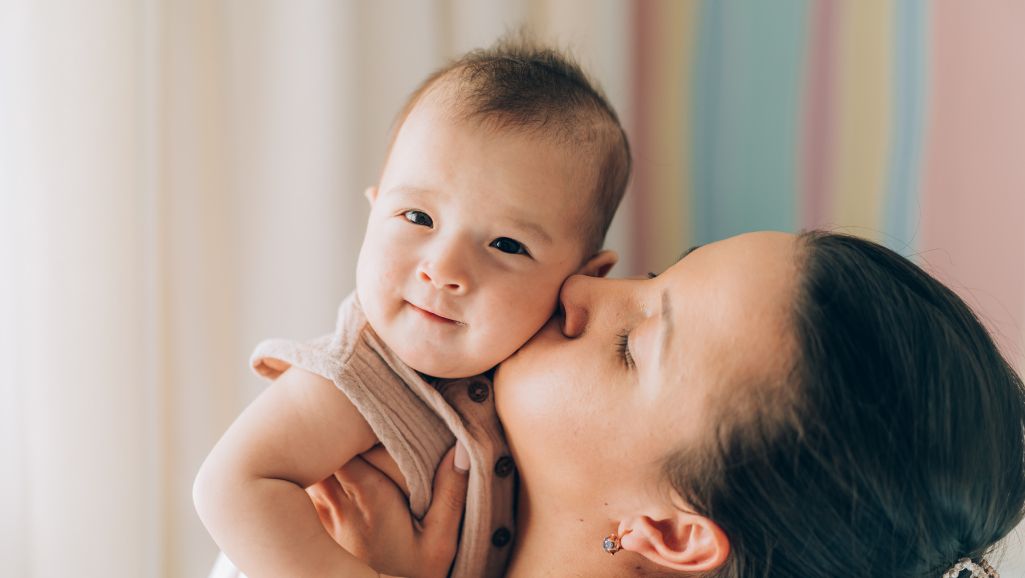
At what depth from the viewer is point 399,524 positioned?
1.08 m

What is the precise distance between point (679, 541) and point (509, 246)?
15.2 inches

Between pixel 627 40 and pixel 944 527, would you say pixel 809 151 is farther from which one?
pixel 944 527

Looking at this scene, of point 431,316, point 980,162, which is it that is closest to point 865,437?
point 431,316

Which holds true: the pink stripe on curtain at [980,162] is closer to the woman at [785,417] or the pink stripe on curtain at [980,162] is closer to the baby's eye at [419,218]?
the woman at [785,417]

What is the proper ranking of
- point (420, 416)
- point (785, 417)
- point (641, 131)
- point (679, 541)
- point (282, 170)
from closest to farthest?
point (785, 417)
point (679, 541)
point (420, 416)
point (282, 170)
point (641, 131)

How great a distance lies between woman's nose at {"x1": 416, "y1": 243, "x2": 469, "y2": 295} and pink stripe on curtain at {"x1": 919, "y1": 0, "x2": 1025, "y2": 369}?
0.94 metres

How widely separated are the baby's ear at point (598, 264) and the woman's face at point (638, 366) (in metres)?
0.09

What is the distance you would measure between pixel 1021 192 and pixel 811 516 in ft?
2.80

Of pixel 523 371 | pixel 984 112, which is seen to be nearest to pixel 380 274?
pixel 523 371

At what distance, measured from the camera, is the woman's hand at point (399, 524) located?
3.55 ft

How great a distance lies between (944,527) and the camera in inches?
35.0

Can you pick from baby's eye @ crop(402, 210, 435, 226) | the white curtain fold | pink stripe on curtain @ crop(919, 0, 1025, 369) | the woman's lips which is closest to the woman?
the woman's lips

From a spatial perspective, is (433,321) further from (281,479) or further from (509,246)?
(281,479)

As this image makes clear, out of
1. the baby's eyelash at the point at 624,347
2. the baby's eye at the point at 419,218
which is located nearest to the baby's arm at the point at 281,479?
the baby's eye at the point at 419,218
